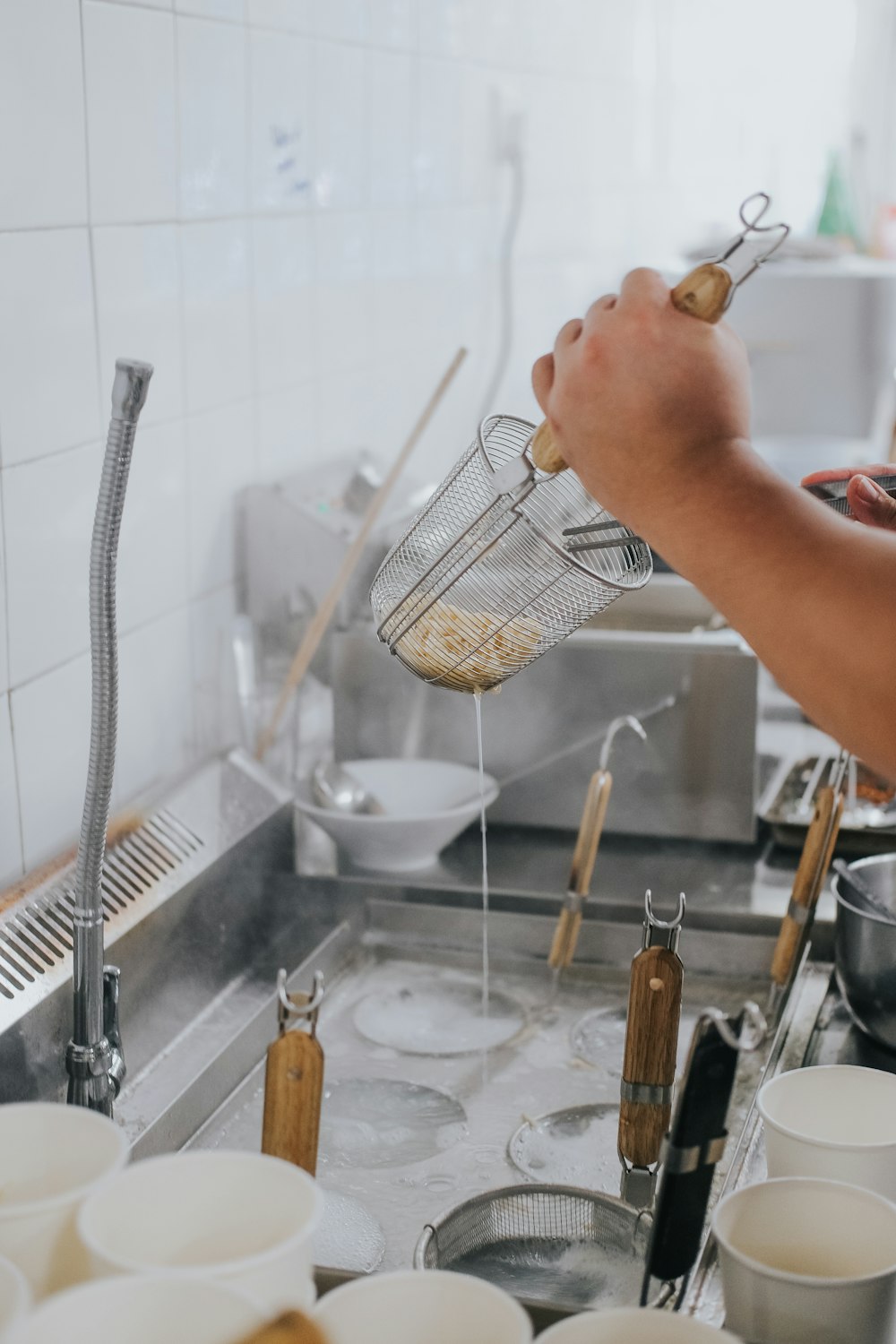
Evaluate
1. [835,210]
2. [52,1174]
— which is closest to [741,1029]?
[52,1174]

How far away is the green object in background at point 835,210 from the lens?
4.15 metres

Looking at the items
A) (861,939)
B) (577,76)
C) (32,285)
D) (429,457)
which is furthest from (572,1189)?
(577,76)

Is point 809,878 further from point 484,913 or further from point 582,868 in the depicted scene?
point 484,913

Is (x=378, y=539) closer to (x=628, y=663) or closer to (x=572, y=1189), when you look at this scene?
(x=628, y=663)

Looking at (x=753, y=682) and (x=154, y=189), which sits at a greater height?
(x=154, y=189)

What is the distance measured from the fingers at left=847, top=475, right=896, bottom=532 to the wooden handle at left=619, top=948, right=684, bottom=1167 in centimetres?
39

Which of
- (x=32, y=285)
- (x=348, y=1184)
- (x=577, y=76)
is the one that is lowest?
(x=348, y=1184)

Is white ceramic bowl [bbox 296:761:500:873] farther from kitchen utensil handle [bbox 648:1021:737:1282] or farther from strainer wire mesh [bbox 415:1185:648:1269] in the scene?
kitchen utensil handle [bbox 648:1021:737:1282]

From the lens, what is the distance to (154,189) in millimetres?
1590

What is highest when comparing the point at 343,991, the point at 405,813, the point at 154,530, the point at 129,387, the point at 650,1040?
the point at 129,387

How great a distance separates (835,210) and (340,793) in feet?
10.0

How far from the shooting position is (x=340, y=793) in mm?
1762

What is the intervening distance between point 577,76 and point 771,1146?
261 cm

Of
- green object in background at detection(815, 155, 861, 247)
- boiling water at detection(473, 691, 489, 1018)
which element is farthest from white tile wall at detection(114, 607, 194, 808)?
green object in background at detection(815, 155, 861, 247)
